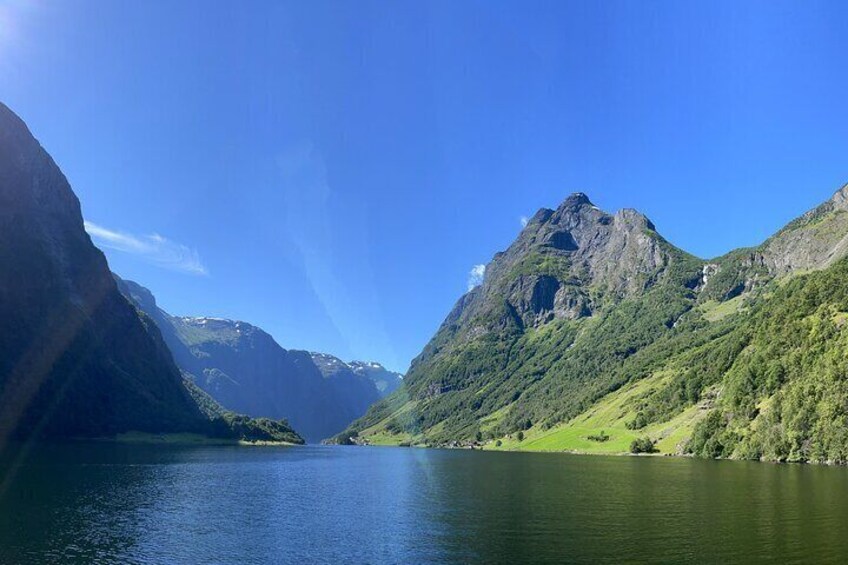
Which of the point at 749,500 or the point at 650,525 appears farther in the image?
the point at 749,500

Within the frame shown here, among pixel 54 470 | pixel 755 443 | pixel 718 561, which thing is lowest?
pixel 54 470

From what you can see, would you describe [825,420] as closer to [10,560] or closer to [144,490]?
[144,490]

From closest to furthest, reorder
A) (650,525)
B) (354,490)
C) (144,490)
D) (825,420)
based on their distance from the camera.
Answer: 1. (650,525)
2. (144,490)
3. (354,490)
4. (825,420)

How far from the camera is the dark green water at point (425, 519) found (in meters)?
53.1

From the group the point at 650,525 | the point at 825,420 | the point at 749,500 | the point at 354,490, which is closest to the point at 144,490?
the point at 354,490

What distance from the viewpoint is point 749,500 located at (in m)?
81.7

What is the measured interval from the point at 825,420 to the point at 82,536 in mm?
175851

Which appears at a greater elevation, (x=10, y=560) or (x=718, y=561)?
(x=718, y=561)

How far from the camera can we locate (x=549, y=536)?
60594 mm

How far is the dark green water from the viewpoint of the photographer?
53.1 m

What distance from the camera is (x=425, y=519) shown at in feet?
245

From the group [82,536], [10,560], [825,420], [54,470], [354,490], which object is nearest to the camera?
[10,560]

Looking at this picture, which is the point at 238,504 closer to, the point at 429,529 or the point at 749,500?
the point at 429,529

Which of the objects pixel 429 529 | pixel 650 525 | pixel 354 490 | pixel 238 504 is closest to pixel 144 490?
pixel 238 504
